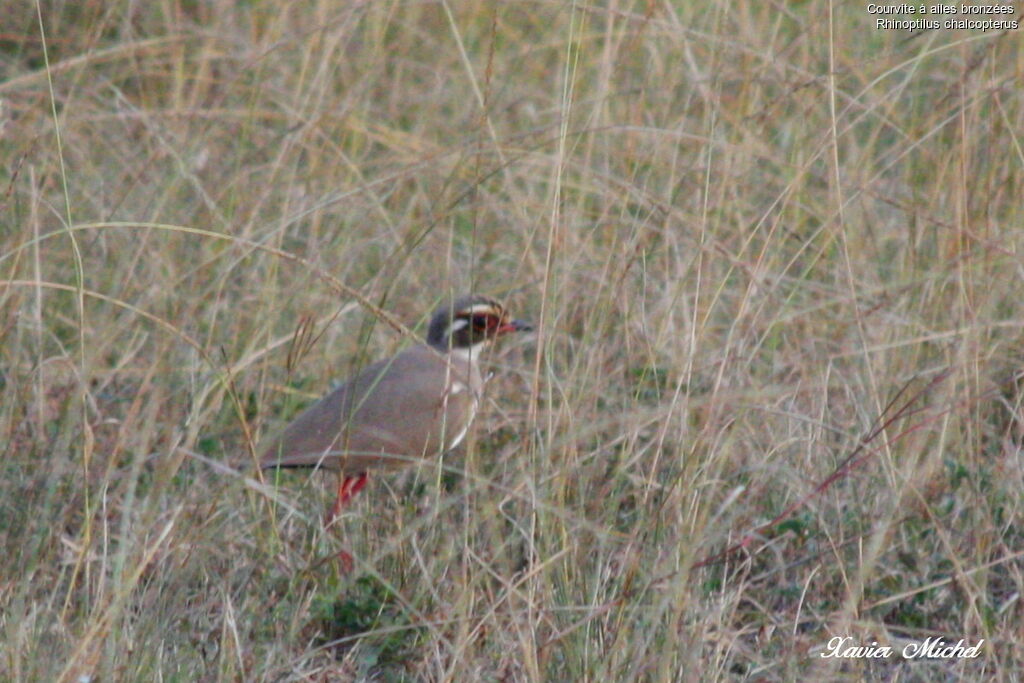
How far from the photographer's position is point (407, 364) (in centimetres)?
492

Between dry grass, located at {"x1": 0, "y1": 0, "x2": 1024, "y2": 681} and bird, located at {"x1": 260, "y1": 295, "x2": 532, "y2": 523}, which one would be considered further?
bird, located at {"x1": 260, "y1": 295, "x2": 532, "y2": 523}

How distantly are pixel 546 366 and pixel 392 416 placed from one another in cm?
96

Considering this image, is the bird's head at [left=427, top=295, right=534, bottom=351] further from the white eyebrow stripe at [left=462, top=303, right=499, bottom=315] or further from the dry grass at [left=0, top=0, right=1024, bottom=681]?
the dry grass at [left=0, top=0, right=1024, bottom=681]

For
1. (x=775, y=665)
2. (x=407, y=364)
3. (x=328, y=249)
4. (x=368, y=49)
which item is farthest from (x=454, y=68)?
(x=775, y=665)

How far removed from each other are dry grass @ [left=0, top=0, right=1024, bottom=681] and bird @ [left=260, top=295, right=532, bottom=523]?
0.11 metres

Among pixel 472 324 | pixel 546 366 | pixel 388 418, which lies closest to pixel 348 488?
pixel 388 418

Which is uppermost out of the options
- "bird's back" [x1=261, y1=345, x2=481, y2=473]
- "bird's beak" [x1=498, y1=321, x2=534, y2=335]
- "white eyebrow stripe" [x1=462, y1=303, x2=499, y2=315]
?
"white eyebrow stripe" [x1=462, y1=303, x2=499, y2=315]

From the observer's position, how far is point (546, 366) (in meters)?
3.98

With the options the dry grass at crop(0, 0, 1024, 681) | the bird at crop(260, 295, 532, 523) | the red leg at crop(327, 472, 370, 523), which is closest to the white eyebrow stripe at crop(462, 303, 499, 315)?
the bird at crop(260, 295, 532, 523)

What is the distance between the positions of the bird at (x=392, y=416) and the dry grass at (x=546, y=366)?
11 cm

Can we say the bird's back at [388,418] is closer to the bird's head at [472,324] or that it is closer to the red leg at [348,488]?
the red leg at [348,488]

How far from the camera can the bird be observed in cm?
442

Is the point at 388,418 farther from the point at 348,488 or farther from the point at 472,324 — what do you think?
the point at 472,324

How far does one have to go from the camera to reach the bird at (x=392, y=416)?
442 centimetres
